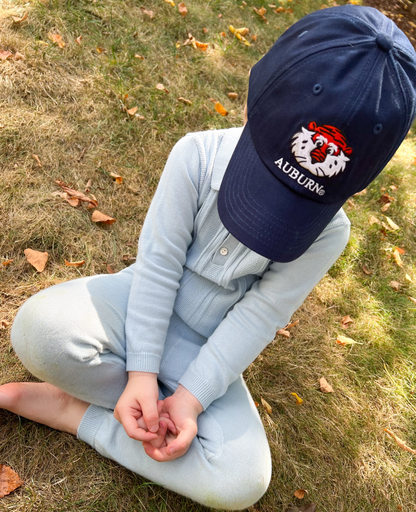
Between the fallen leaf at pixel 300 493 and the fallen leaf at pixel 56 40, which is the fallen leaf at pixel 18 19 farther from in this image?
the fallen leaf at pixel 300 493

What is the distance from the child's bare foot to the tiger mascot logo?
1080mm

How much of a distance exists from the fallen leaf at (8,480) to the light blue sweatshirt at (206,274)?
504 millimetres

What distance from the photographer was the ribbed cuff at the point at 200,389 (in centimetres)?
130

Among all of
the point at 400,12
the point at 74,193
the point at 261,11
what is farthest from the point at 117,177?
the point at 400,12

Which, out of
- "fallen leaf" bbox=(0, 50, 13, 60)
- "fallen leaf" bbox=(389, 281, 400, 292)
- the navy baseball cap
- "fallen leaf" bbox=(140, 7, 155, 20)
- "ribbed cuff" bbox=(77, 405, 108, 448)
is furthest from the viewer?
"fallen leaf" bbox=(140, 7, 155, 20)

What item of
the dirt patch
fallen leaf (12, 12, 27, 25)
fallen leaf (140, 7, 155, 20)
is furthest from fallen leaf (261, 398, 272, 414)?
the dirt patch

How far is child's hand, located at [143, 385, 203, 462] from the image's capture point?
1.20 metres

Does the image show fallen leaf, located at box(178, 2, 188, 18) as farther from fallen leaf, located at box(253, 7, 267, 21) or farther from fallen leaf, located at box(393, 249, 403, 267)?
fallen leaf, located at box(393, 249, 403, 267)

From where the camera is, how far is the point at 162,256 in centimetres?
132

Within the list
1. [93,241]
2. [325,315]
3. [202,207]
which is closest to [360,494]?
[325,315]

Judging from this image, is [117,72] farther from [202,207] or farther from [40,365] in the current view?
[40,365]

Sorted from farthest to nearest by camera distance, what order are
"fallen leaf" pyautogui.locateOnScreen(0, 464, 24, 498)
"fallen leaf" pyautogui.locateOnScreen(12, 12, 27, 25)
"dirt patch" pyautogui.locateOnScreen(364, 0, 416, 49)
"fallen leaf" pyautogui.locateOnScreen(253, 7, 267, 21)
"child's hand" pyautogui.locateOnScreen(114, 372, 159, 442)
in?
"dirt patch" pyautogui.locateOnScreen(364, 0, 416, 49)
"fallen leaf" pyautogui.locateOnScreen(253, 7, 267, 21)
"fallen leaf" pyautogui.locateOnScreen(12, 12, 27, 25)
"fallen leaf" pyautogui.locateOnScreen(0, 464, 24, 498)
"child's hand" pyautogui.locateOnScreen(114, 372, 159, 442)

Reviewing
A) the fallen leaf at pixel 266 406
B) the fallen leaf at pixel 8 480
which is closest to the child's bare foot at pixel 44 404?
the fallen leaf at pixel 8 480

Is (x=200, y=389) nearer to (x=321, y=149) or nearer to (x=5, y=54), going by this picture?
(x=321, y=149)
